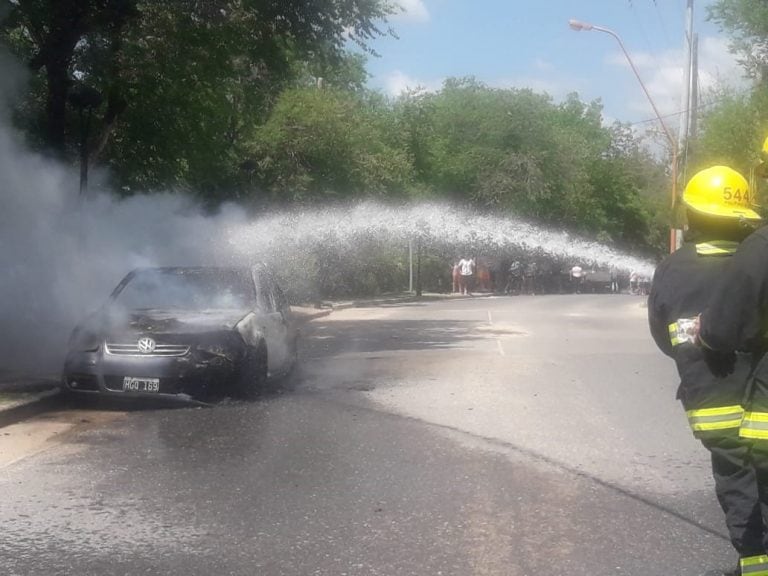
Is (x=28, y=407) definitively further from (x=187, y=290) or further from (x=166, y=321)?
(x=187, y=290)

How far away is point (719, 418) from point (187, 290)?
8.22 m

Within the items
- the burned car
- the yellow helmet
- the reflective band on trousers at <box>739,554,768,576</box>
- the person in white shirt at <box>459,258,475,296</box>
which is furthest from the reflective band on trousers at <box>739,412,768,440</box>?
the person in white shirt at <box>459,258,475,296</box>

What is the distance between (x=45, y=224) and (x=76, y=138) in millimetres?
1992

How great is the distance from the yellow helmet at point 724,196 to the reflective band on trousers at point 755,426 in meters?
0.84

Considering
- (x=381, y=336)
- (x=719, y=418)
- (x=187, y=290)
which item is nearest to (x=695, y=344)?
(x=719, y=418)

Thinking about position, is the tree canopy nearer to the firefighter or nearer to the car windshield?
the car windshield

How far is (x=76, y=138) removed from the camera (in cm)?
1703

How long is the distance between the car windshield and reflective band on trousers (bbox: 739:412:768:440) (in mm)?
7932

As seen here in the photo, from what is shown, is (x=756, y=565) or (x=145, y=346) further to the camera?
(x=145, y=346)

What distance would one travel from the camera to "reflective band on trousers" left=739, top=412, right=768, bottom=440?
3.73m

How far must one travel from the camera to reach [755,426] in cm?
377

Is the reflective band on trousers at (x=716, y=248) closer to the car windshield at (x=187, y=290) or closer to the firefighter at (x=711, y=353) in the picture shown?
the firefighter at (x=711, y=353)

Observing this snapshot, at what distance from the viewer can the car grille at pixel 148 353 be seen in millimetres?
10016

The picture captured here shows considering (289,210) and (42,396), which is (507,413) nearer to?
(42,396)
